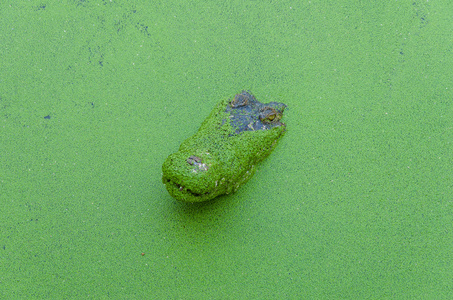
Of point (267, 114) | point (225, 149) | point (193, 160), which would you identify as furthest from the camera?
point (267, 114)

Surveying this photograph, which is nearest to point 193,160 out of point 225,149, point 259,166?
point 225,149

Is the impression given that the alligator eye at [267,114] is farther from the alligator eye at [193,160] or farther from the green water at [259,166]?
the alligator eye at [193,160]

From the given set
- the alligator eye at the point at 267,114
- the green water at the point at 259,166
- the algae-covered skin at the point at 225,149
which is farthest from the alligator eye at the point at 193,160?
the alligator eye at the point at 267,114

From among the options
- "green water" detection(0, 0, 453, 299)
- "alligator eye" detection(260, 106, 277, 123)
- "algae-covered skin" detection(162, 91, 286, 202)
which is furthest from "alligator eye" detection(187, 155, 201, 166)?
"alligator eye" detection(260, 106, 277, 123)

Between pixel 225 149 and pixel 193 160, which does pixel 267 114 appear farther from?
pixel 193 160

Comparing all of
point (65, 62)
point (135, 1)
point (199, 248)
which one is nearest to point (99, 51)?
point (65, 62)

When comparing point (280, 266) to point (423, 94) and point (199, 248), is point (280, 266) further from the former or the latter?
point (423, 94)

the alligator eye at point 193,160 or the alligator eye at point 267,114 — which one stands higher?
the alligator eye at point 267,114
